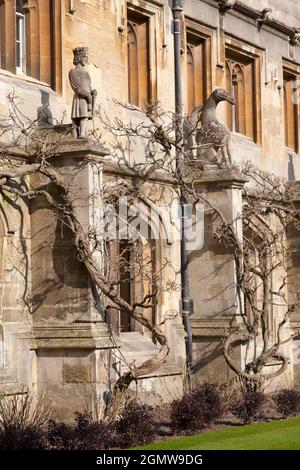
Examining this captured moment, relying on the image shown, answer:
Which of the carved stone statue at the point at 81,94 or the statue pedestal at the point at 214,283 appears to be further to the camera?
the statue pedestal at the point at 214,283

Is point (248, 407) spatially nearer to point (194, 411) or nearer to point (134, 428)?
point (194, 411)

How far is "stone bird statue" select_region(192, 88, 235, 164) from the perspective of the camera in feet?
65.1

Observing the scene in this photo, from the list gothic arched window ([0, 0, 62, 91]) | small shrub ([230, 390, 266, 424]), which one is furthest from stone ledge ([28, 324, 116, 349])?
gothic arched window ([0, 0, 62, 91])

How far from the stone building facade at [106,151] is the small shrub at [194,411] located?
42.1 inches

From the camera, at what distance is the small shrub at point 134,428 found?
13.8 meters

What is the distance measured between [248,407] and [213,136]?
5.15 meters

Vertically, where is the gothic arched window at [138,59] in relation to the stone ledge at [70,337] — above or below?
above

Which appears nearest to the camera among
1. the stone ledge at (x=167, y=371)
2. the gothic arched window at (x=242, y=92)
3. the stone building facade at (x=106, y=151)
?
the stone building facade at (x=106, y=151)

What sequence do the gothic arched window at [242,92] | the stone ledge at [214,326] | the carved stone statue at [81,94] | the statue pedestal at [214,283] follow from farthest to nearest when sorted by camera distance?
→ the gothic arched window at [242,92]
the statue pedestal at [214,283]
the stone ledge at [214,326]
the carved stone statue at [81,94]

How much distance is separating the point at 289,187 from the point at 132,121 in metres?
5.51

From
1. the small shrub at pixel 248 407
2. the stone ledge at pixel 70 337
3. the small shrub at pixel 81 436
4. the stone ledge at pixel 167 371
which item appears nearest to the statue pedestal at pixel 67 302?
the stone ledge at pixel 70 337

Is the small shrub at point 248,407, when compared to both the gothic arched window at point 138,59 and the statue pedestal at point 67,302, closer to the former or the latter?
the statue pedestal at point 67,302

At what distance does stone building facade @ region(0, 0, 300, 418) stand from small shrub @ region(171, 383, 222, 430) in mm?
1068

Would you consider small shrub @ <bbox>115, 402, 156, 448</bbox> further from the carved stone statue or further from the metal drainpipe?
the metal drainpipe
